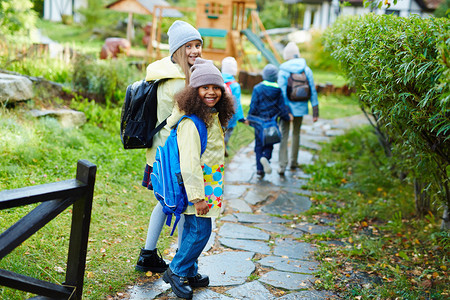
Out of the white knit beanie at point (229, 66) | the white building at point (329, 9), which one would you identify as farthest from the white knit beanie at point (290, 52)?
the white building at point (329, 9)

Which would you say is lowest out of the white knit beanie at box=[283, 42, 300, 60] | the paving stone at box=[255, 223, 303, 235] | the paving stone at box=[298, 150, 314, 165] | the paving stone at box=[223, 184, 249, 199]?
the paving stone at box=[255, 223, 303, 235]

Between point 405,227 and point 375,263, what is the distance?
45.5 inches

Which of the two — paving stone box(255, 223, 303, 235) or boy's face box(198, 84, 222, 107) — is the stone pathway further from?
boy's face box(198, 84, 222, 107)

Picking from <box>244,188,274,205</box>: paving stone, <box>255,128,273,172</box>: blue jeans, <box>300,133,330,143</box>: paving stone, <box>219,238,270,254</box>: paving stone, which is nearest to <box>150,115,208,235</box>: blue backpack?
<box>219,238,270,254</box>: paving stone

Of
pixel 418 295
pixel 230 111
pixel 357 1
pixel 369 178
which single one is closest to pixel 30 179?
pixel 230 111

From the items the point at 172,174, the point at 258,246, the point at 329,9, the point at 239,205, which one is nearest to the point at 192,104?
the point at 172,174

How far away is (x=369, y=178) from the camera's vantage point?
6809 millimetres

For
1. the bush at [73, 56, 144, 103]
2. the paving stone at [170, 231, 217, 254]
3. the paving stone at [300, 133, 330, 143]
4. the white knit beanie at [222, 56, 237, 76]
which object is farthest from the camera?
the paving stone at [300, 133, 330, 143]

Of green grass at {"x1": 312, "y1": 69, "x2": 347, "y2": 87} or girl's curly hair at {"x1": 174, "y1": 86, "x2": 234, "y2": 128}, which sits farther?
green grass at {"x1": 312, "y1": 69, "x2": 347, "y2": 87}

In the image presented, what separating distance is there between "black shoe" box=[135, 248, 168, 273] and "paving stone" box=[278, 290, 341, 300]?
101 centimetres

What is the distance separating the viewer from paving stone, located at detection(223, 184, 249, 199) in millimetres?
6143

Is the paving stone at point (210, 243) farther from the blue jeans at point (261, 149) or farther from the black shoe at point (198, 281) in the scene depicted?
the blue jeans at point (261, 149)

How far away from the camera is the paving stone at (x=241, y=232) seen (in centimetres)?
484

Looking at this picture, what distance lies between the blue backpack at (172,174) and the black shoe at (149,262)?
62 cm
